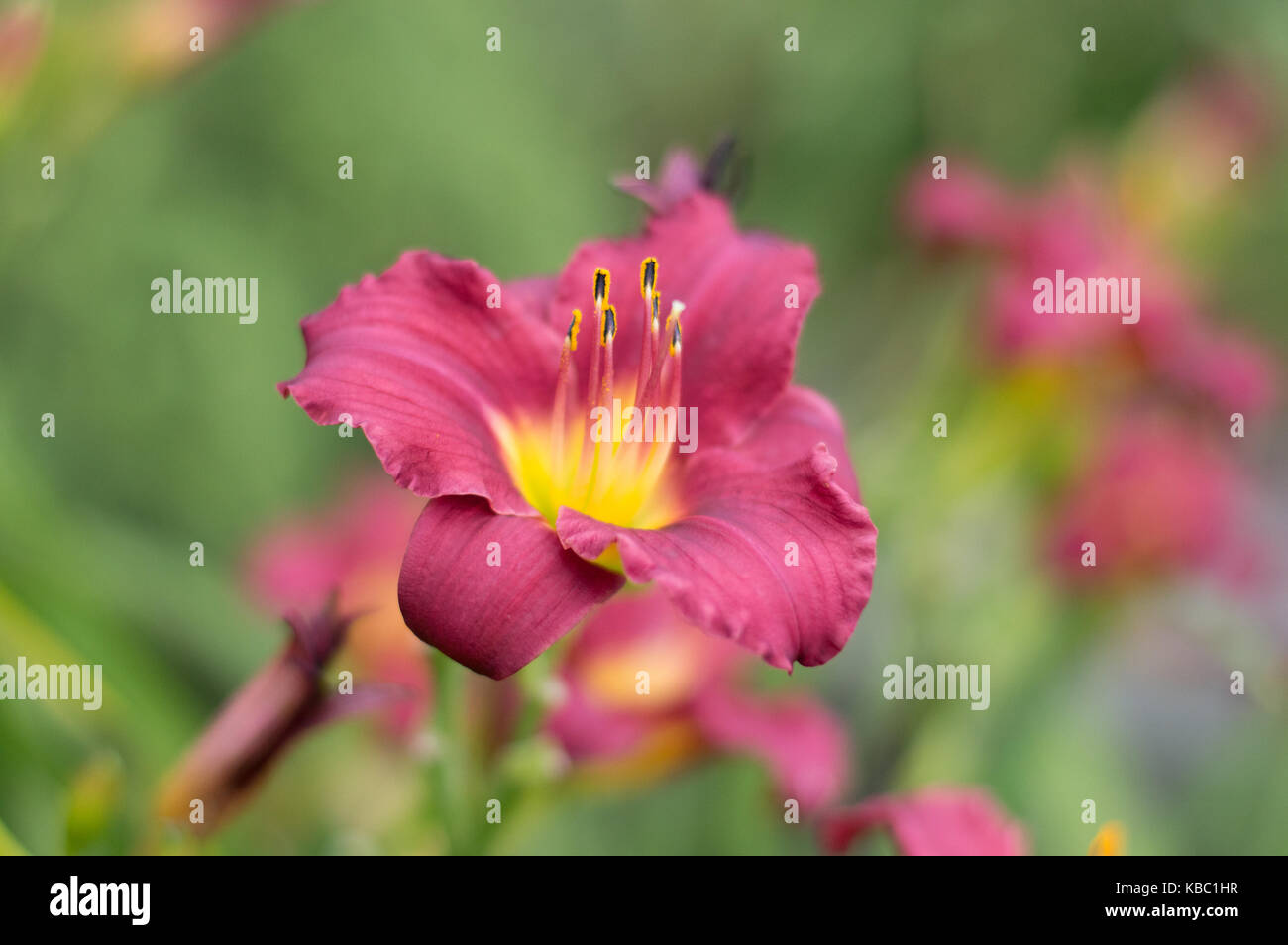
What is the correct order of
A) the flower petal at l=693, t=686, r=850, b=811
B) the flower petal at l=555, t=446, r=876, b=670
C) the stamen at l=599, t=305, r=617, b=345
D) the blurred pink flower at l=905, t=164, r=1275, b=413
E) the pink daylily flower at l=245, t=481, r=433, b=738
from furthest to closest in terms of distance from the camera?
the blurred pink flower at l=905, t=164, r=1275, b=413
the pink daylily flower at l=245, t=481, r=433, b=738
the flower petal at l=693, t=686, r=850, b=811
the stamen at l=599, t=305, r=617, b=345
the flower petal at l=555, t=446, r=876, b=670

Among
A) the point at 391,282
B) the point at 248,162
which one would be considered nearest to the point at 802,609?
the point at 391,282

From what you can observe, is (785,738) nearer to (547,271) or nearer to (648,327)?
(648,327)

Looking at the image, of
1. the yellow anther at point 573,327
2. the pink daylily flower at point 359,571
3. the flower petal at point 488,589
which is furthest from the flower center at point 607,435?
the pink daylily flower at point 359,571

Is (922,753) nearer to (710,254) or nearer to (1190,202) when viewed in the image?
(710,254)

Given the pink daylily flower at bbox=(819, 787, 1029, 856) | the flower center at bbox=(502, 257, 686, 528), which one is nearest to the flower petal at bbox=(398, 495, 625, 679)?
the flower center at bbox=(502, 257, 686, 528)

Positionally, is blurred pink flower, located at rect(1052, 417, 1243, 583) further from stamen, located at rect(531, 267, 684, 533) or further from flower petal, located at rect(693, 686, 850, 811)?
stamen, located at rect(531, 267, 684, 533)

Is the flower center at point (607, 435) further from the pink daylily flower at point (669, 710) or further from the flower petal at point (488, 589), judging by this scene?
the pink daylily flower at point (669, 710)
